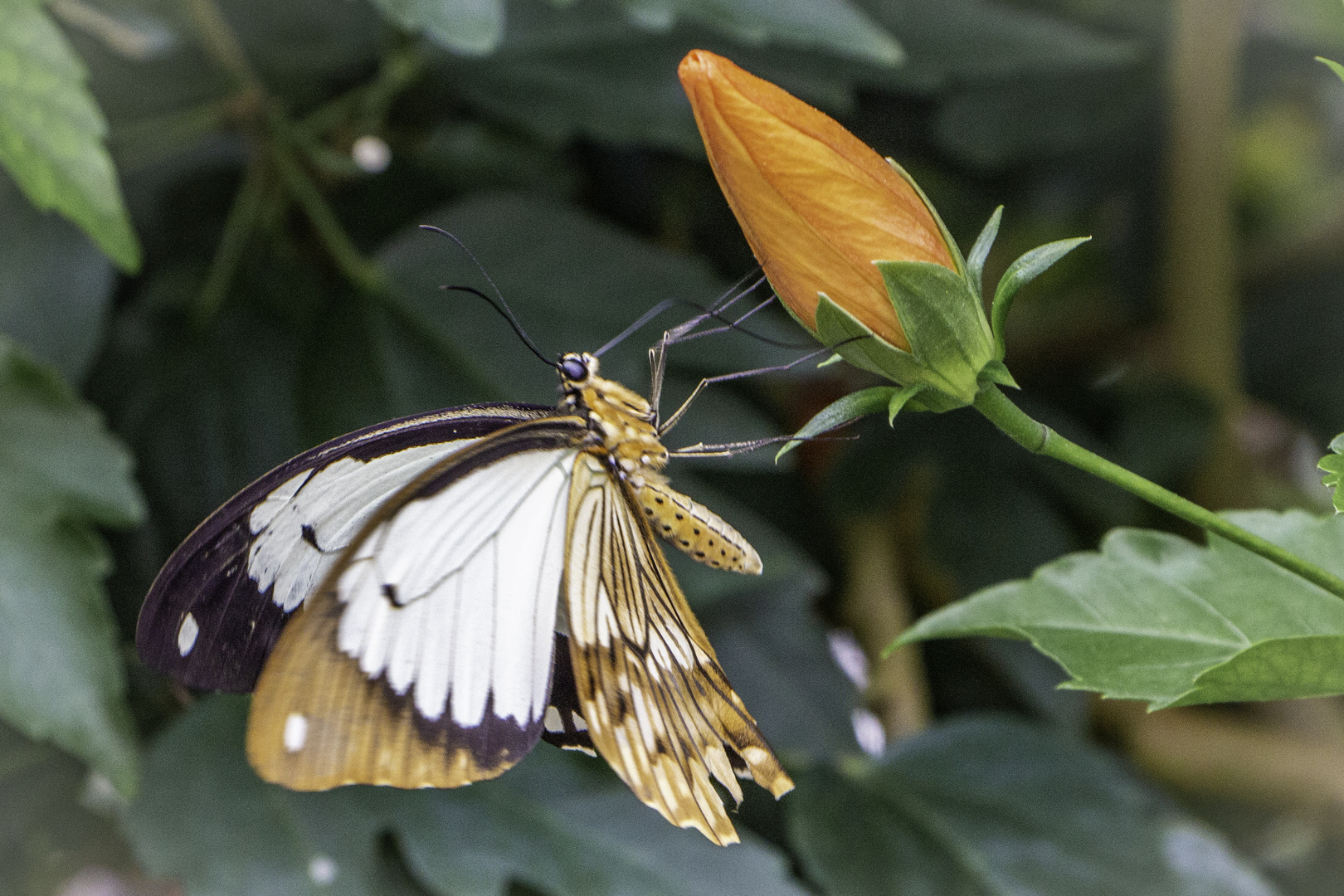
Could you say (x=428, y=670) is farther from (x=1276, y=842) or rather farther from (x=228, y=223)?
(x=1276, y=842)

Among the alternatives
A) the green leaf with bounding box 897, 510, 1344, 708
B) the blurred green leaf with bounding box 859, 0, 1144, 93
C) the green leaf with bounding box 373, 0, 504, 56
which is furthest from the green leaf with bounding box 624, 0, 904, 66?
the green leaf with bounding box 897, 510, 1344, 708

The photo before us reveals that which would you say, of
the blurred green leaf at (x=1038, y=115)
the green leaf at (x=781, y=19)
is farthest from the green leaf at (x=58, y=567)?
the blurred green leaf at (x=1038, y=115)

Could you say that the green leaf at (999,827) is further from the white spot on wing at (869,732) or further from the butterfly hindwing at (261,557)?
the butterfly hindwing at (261,557)

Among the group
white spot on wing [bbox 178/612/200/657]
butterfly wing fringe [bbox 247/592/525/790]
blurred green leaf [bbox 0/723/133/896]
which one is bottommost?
blurred green leaf [bbox 0/723/133/896]

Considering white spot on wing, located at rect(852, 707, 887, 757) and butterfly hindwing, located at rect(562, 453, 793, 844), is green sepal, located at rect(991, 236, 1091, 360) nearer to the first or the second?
butterfly hindwing, located at rect(562, 453, 793, 844)

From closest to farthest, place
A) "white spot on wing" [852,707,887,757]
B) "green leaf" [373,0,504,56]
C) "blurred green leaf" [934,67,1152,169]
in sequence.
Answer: "green leaf" [373,0,504,56]
"white spot on wing" [852,707,887,757]
"blurred green leaf" [934,67,1152,169]

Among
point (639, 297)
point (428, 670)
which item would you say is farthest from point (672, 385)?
point (428, 670)
